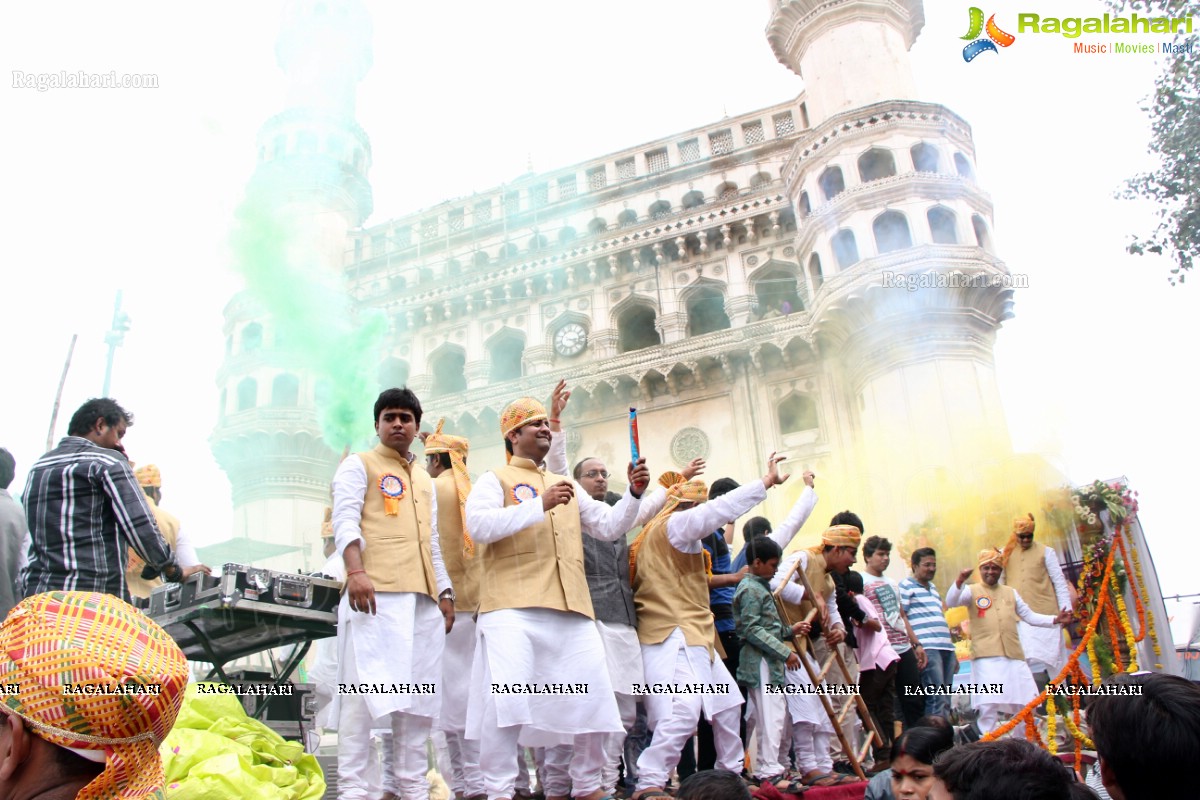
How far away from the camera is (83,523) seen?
3.69m

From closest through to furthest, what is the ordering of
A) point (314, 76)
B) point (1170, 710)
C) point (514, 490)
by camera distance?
1. point (1170, 710)
2. point (514, 490)
3. point (314, 76)

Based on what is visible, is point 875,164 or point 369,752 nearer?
point 369,752

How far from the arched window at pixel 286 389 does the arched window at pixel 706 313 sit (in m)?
10.4

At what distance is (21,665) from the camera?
166 centimetres

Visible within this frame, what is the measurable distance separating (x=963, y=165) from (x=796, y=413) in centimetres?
679

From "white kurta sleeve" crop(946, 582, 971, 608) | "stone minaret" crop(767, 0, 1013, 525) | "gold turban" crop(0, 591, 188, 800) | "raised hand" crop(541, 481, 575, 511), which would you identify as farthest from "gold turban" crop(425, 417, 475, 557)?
"stone minaret" crop(767, 0, 1013, 525)

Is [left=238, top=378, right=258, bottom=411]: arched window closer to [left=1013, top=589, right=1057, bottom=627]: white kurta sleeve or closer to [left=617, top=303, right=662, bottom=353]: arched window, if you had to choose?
[left=617, top=303, right=662, bottom=353]: arched window

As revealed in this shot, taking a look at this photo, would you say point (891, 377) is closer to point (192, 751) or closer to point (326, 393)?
point (326, 393)

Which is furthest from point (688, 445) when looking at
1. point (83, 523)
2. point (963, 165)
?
point (83, 523)

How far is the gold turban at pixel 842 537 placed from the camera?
20.3 feet

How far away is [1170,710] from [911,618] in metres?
5.56

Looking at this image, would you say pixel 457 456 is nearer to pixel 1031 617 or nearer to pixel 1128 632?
pixel 1128 632

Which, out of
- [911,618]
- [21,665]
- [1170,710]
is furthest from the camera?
[911,618]

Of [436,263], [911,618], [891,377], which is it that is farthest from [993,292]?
[436,263]
